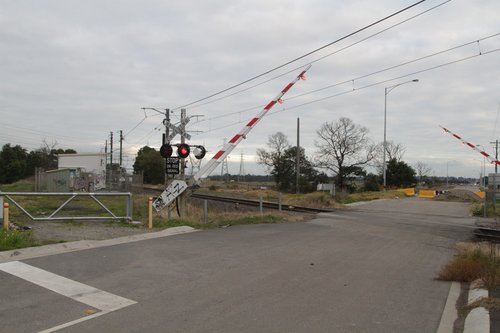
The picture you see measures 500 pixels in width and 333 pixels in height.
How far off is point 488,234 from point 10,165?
81.2 meters

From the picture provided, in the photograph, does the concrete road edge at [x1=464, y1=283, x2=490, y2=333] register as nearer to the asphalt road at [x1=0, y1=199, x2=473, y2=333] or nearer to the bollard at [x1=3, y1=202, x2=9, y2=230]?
the asphalt road at [x1=0, y1=199, x2=473, y2=333]

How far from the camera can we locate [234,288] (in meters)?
7.48

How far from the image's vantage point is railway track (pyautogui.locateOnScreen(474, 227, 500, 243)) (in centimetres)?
1546

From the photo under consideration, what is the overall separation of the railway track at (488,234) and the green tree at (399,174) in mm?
56502

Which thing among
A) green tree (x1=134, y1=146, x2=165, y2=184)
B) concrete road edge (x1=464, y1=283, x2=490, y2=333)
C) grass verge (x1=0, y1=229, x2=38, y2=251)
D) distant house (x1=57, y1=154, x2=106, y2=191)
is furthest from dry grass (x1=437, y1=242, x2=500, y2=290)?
green tree (x1=134, y1=146, x2=165, y2=184)

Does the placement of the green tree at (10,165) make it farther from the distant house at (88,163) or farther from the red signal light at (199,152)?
the red signal light at (199,152)

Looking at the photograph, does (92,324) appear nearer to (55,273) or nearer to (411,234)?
(55,273)

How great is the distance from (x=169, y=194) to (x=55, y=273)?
948cm

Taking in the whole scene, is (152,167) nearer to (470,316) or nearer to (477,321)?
(470,316)

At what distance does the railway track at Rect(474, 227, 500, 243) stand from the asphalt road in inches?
132

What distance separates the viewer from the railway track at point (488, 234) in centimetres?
1546

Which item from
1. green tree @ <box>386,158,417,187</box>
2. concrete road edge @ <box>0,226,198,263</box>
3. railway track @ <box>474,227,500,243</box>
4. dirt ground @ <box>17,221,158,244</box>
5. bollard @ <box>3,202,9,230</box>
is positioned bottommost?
railway track @ <box>474,227,500,243</box>

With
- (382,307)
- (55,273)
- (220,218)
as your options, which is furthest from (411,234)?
(55,273)

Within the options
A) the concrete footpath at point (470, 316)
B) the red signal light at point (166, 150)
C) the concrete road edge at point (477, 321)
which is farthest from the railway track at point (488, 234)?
the red signal light at point (166, 150)
